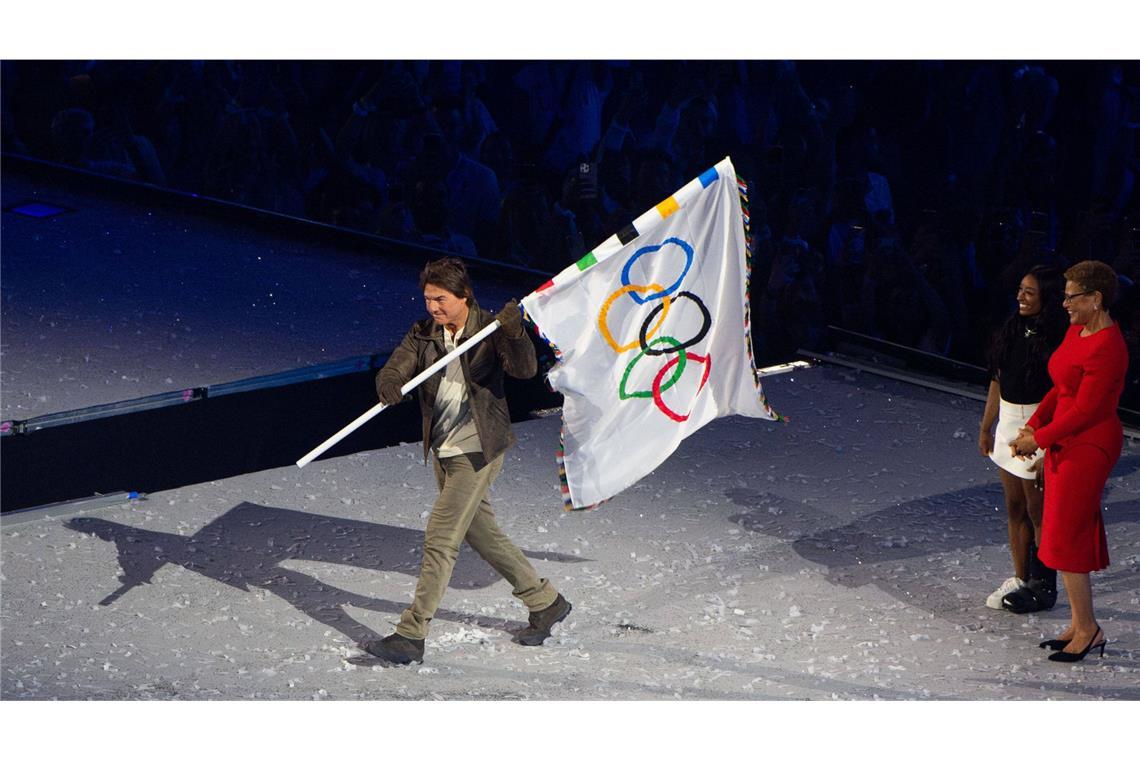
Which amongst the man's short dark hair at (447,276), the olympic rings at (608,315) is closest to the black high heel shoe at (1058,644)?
the olympic rings at (608,315)

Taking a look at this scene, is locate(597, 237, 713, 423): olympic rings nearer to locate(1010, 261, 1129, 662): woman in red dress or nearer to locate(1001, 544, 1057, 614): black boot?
locate(1010, 261, 1129, 662): woman in red dress

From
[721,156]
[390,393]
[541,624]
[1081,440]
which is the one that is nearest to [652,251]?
[390,393]

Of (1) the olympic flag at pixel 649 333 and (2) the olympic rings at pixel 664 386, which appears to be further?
(2) the olympic rings at pixel 664 386

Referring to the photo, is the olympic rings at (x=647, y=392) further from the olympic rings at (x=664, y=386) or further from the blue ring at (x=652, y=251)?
the blue ring at (x=652, y=251)

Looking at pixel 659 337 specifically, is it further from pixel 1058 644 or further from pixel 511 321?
pixel 1058 644

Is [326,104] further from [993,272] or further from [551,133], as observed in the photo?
[993,272]

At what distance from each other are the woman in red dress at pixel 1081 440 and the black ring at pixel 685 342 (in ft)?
3.92

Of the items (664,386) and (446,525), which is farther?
(664,386)

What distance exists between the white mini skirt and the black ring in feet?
3.75

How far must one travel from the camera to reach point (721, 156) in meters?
9.45

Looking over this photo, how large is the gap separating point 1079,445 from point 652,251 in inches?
65.0

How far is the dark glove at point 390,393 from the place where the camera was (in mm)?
5781

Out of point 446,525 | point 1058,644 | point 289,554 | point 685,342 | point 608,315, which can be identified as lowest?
point 1058,644
